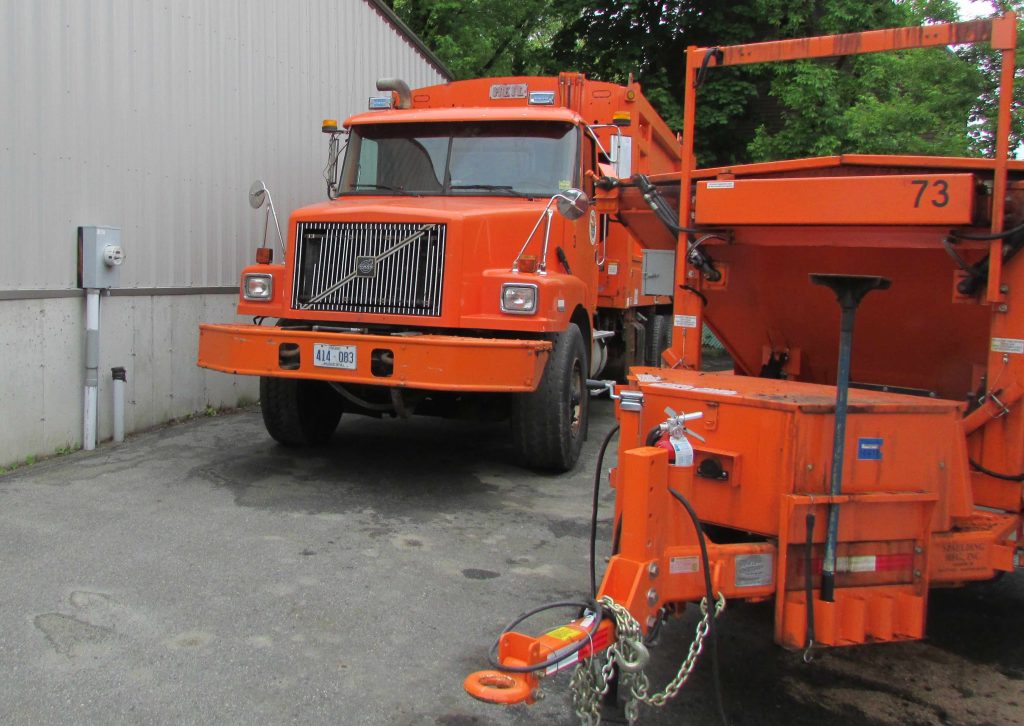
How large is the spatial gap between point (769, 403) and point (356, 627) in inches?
81.0

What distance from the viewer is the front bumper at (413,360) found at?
5.66 m

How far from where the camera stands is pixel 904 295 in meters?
4.36

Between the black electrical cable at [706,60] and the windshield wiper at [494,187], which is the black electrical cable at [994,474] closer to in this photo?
the black electrical cable at [706,60]

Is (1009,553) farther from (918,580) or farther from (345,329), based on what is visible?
(345,329)

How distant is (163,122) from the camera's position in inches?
317

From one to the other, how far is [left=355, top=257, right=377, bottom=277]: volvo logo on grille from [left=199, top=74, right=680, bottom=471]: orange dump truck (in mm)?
14

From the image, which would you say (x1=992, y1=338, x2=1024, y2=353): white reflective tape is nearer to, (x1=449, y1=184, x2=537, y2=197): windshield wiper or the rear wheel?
(x1=449, y1=184, x2=537, y2=197): windshield wiper

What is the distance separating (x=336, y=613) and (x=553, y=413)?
262 cm

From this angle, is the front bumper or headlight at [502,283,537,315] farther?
headlight at [502,283,537,315]

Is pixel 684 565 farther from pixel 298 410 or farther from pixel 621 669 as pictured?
pixel 298 410

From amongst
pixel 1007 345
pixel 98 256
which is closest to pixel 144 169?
pixel 98 256

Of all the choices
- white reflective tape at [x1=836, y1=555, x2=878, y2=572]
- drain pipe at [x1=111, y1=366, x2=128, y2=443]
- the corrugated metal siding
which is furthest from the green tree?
white reflective tape at [x1=836, y1=555, x2=878, y2=572]

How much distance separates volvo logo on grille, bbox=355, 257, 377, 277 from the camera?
625 centimetres

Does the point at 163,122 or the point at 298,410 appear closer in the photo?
the point at 298,410
